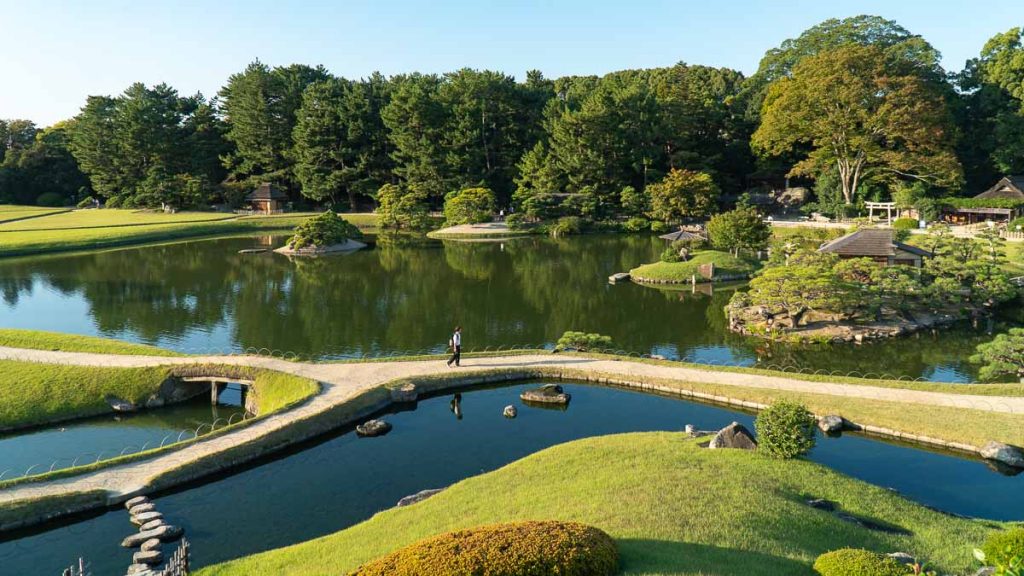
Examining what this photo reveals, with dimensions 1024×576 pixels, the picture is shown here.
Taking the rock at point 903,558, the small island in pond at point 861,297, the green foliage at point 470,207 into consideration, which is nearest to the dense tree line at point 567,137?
the green foliage at point 470,207

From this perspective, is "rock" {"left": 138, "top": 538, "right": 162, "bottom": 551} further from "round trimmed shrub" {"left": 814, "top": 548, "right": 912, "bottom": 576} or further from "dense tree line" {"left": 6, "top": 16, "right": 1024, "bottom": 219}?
"dense tree line" {"left": 6, "top": 16, "right": 1024, "bottom": 219}

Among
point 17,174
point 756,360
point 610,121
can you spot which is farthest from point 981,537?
point 17,174

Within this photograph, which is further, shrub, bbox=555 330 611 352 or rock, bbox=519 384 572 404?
shrub, bbox=555 330 611 352

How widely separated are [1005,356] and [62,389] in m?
29.7

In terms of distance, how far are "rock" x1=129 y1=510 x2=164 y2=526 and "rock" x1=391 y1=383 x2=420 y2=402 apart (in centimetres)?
786

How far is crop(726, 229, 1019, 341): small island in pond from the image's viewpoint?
28.2 metres

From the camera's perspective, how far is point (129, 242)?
59406 mm

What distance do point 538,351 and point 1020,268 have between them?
2859 centimetres

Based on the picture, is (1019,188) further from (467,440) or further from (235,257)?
(235,257)

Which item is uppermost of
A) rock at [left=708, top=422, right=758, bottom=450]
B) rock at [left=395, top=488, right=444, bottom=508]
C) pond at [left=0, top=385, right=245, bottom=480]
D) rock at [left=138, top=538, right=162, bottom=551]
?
rock at [left=708, top=422, right=758, bottom=450]

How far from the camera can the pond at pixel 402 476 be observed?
13.0 meters

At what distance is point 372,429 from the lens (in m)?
18.3

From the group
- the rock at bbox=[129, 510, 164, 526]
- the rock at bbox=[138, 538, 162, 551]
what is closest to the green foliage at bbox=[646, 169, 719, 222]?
the rock at bbox=[129, 510, 164, 526]

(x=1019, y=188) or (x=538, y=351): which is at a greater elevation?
(x=1019, y=188)
